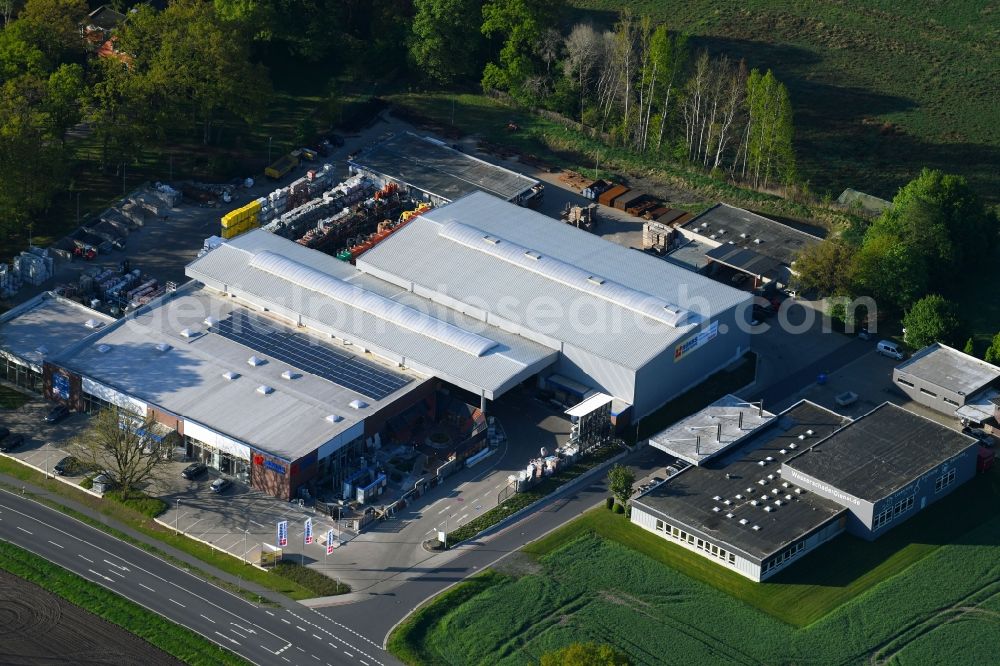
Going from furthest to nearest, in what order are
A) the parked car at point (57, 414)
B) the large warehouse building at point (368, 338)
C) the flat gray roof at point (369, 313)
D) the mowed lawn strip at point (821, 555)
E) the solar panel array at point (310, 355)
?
the flat gray roof at point (369, 313) → the solar panel array at point (310, 355) → the parked car at point (57, 414) → the large warehouse building at point (368, 338) → the mowed lawn strip at point (821, 555)

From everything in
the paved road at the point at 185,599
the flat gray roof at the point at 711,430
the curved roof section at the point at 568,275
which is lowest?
the paved road at the point at 185,599

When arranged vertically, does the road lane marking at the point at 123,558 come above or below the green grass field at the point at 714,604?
below

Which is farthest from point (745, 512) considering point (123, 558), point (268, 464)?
point (123, 558)

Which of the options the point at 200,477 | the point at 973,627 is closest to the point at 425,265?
the point at 200,477

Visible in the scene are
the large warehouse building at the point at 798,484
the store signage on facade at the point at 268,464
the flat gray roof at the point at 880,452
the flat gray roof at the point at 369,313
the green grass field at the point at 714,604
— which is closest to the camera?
the green grass field at the point at 714,604

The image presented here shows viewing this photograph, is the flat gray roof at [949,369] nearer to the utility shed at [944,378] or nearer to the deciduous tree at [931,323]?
the utility shed at [944,378]

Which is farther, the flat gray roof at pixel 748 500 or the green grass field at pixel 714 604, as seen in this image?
the flat gray roof at pixel 748 500

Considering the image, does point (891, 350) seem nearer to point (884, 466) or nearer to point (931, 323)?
point (931, 323)

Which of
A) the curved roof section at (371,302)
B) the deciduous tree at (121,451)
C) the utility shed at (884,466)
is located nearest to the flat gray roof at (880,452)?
the utility shed at (884,466)
